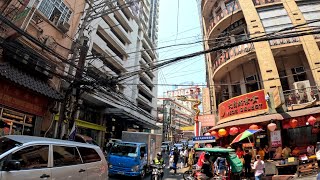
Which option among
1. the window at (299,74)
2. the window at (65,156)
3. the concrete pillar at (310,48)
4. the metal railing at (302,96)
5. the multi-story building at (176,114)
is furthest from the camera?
the multi-story building at (176,114)

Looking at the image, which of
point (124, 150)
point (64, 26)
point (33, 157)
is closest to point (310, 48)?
point (124, 150)

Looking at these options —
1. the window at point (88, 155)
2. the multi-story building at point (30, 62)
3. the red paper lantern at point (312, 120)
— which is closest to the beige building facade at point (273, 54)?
the red paper lantern at point (312, 120)

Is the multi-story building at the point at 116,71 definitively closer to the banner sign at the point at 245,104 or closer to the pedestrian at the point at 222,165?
the pedestrian at the point at 222,165

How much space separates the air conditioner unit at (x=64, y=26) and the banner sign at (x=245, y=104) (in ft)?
39.8

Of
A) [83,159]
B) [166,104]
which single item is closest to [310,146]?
[83,159]

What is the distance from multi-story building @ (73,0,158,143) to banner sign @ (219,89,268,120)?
6813 millimetres

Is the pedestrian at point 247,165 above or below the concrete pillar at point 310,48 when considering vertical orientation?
below

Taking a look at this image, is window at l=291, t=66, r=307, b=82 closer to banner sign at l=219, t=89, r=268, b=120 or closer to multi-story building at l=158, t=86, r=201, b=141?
banner sign at l=219, t=89, r=268, b=120

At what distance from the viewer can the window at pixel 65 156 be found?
554cm

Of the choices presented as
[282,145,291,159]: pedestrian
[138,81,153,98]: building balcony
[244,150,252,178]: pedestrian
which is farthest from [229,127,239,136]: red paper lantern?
[138,81,153,98]: building balcony

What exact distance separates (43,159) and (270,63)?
48.9 feet

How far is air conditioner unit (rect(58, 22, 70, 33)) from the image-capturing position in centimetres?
1341

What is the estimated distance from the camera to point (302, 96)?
48.2 ft

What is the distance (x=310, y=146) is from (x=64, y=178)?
13.1m
